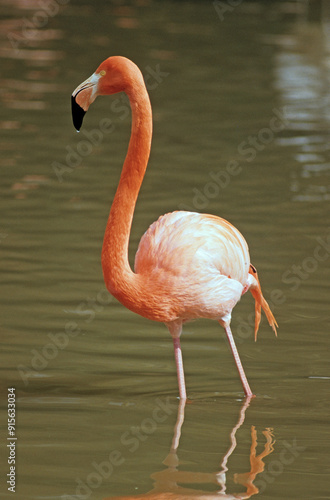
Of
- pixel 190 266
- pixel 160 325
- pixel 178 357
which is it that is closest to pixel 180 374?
pixel 178 357

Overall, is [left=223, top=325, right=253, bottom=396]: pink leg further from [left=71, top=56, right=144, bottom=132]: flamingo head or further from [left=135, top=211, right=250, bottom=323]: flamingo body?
[left=71, top=56, right=144, bottom=132]: flamingo head

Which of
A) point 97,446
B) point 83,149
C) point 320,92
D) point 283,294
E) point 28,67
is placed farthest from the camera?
point 28,67

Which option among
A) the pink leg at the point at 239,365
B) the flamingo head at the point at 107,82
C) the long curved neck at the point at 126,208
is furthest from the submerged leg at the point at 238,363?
the flamingo head at the point at 107,82

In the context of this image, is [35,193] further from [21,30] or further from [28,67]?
Answer: [21,30]

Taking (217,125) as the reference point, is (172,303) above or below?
above

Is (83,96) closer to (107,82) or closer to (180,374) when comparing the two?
(107,82)

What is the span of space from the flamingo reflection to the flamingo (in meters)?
0.52

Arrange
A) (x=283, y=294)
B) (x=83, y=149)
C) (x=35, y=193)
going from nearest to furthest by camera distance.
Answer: (x=283, y=294)
(x=35, y=193)
(x=83, y=149)

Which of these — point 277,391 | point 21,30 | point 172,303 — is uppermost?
point 172,303

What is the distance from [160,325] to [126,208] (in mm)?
1699

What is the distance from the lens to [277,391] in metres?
4.70

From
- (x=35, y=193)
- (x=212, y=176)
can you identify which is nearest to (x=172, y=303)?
(x=35, y=193)

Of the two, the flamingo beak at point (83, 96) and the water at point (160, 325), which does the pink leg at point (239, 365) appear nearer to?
the water at point (160, 325)

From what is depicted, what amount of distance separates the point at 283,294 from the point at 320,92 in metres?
7.89
